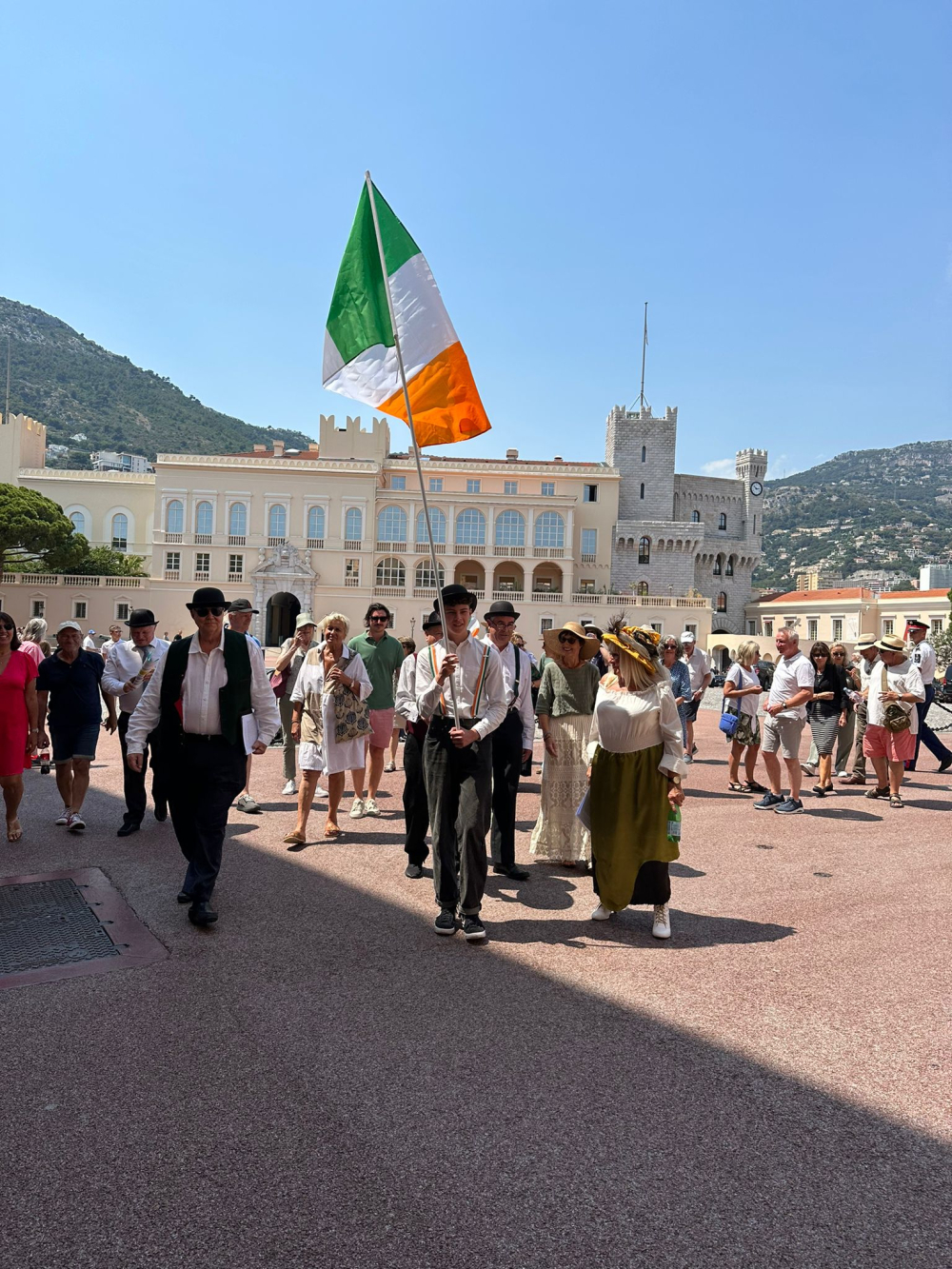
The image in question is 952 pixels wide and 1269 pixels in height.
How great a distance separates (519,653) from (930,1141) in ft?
14.3

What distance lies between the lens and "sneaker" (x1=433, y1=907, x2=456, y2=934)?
188 inches

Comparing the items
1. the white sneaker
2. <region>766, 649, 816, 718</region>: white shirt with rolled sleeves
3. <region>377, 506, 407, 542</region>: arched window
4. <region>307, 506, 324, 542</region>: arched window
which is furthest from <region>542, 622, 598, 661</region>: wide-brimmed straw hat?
<region>307, 506, 324, 542</region>: arched window

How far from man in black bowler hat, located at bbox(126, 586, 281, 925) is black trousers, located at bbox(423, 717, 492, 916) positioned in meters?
1.13

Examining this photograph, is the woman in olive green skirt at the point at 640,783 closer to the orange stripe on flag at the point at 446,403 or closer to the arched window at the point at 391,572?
the orange stripe on flag at the point at 446,403

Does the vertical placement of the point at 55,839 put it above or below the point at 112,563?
below

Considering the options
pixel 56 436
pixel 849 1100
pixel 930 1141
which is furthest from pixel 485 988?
pixel 56 436

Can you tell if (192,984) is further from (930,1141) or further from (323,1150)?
(930,1141)

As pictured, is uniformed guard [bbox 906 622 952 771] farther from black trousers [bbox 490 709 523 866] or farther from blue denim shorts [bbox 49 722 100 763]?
blue denim shorts [bbox 49 722 100 763]

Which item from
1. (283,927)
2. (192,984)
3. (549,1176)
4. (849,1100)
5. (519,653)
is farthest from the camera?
(519,653)

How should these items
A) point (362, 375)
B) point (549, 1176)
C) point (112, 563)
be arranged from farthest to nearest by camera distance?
point (112, 563), point (362, 375), point (549, 1176)

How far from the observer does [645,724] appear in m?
4.96

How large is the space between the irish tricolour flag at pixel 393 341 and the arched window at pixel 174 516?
2001 inches

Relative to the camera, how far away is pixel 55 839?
672 centimetres

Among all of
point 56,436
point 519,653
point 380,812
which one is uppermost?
point 56,436
